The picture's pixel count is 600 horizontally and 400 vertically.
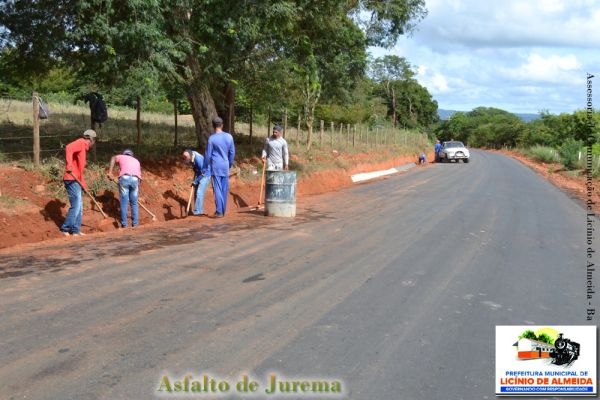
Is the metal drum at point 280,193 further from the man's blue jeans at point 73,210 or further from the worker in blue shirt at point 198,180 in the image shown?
the man's blue jeans at point 73,210

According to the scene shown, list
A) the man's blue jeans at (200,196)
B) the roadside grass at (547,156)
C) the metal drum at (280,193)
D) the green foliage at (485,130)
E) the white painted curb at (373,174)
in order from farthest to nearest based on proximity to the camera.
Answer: the green foliage at (485,130) → the roadside grass at (547,156) → the white painted curb at (373,174) → the man's blue jeans at (200,196) → the metal drum at (280,193)

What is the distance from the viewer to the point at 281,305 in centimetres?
558

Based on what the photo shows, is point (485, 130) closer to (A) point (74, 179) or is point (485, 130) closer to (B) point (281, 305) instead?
(A) point (74, 179)

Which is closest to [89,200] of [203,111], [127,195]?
[127,195]

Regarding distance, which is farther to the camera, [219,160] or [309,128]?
[309,128]

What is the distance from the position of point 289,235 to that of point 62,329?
4944mm

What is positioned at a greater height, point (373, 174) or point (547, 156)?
point (547, 156)

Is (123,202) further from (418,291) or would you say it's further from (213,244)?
(418,291)

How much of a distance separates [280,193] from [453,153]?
1200 inches

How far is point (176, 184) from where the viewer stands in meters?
14.0

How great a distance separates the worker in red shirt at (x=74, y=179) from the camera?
9.41 meters

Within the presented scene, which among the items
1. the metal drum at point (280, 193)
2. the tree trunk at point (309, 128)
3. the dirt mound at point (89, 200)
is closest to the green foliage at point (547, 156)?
the tree trunk at point (309, 128)

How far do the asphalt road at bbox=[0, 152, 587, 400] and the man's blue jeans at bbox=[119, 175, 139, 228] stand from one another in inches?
51.5

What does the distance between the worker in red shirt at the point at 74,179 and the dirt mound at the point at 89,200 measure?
66 cm
